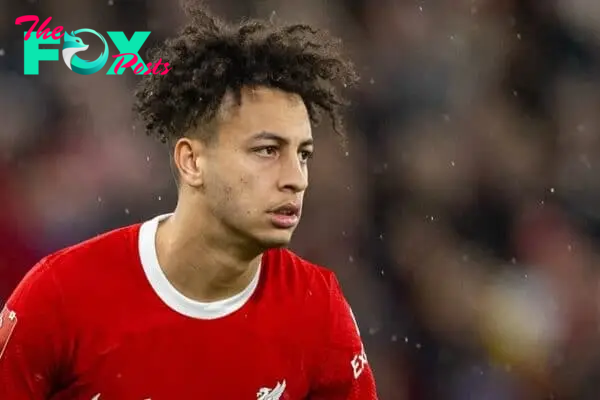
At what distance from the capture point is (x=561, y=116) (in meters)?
5.21

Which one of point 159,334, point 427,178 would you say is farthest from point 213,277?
point 427,178

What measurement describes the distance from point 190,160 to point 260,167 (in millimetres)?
228

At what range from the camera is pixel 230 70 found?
283cm

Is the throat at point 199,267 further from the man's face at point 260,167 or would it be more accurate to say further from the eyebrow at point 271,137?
the eyebrow at point 271,137

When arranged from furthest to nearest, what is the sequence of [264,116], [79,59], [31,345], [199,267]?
[79,59], [199,267], [264,116], [31,345]

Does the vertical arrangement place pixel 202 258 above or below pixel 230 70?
below

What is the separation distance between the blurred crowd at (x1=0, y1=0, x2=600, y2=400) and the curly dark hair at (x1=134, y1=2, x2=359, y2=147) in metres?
1.88

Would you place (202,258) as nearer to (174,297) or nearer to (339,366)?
(174,297)

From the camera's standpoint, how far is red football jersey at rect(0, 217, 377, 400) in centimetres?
264

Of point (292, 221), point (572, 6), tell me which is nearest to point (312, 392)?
point (292, 221)

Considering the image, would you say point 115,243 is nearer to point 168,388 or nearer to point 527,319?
point 168,388

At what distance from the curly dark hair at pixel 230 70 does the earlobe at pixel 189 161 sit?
5 cm

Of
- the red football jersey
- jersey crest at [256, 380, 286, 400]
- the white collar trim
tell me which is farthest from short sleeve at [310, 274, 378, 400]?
the white collar trim
